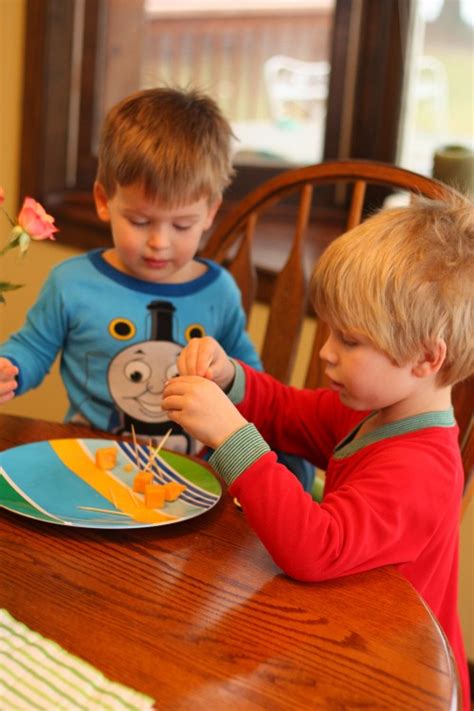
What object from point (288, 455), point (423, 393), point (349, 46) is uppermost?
point (349, 46)

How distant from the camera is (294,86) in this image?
8.54 ft

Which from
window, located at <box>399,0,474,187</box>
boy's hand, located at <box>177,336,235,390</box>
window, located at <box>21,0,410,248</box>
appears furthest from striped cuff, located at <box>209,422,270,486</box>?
window, located at <box>21,0,410,248</box>

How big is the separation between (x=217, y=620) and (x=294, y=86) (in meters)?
1.98

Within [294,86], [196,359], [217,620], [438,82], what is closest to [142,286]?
[196,359]

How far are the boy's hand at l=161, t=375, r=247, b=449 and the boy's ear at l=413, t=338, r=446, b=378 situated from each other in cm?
22

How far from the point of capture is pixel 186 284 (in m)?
1.58

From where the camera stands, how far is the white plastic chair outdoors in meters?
2.54

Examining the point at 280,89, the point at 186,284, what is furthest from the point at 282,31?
the point at 186,284

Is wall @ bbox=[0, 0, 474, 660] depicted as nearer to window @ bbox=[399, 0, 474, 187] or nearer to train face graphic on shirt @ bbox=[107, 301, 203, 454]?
window @ bbox=[399, 0, 474, 187]

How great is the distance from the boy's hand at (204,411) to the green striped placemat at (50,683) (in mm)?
290

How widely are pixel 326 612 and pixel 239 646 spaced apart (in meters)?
0.11

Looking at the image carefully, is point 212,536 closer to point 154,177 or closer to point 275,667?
point 275,667

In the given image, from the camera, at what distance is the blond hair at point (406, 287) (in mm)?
1062

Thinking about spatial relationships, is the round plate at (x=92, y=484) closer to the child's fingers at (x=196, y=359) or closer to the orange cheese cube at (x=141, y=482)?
the orange cheese cube at (x=141, y=482)
